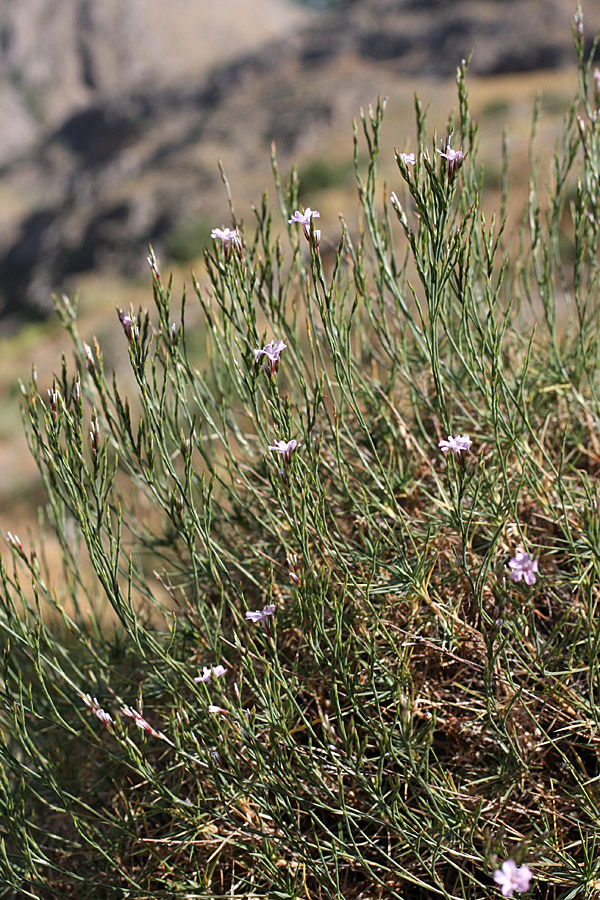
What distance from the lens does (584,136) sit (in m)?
1.72

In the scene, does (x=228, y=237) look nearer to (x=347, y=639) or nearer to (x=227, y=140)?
(x=347, y=639)


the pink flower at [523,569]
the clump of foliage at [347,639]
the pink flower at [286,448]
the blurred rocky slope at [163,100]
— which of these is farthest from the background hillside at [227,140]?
the pink flower at [523,569]

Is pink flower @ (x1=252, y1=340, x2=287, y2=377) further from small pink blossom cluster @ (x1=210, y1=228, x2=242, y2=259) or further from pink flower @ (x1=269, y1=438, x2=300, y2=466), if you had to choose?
small pink blossom cluster @ (x1=210, y1=228, x2=242, y2=259)

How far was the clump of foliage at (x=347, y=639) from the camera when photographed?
1227 millimetres

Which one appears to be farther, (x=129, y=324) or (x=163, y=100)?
(x=163, y=100)

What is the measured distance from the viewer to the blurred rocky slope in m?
22.4

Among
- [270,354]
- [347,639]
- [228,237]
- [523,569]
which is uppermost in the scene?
[228,237]

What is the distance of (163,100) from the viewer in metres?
44.2

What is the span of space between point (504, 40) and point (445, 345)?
35.5 metres

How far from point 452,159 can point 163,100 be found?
158 feet

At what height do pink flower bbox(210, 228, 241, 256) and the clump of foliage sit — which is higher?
pink flower bbox(210, 228, 241, 256)

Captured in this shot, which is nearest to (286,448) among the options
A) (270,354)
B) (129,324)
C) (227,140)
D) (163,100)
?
(270,354)

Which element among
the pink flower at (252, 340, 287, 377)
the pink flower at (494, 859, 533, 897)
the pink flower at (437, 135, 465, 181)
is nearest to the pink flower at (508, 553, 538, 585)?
the pink flower at (494, 859, 533, 897)

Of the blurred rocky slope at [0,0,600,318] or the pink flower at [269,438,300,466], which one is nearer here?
the pink flower at [269,438,300,466]
